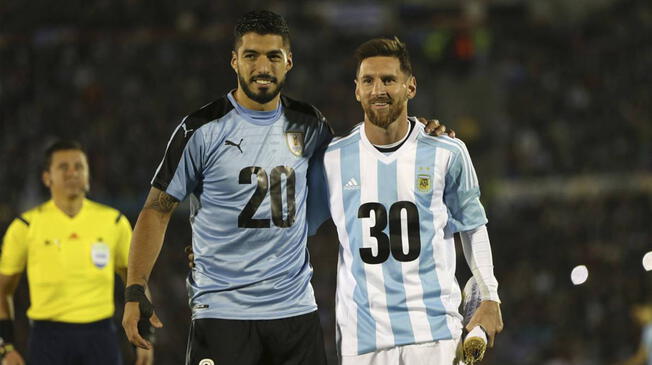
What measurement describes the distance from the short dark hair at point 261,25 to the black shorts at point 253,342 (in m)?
1.20

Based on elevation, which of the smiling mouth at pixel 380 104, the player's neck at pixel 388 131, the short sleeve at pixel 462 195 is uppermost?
the smiling mouth at pixel 380 104

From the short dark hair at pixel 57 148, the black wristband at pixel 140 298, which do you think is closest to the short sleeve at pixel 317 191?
the black wristband at pixel 140 298

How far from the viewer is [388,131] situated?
425 centimetres

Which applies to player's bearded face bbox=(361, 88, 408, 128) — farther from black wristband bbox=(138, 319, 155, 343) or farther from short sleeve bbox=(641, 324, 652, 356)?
short sleeve bbox=(641, 324, 652, 356)

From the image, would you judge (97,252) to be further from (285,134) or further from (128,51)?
(128,51)

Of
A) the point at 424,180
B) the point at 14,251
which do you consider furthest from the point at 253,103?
the point at 14,251

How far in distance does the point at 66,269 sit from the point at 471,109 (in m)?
13.9

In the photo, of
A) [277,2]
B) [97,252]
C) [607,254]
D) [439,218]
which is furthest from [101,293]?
[277,2]

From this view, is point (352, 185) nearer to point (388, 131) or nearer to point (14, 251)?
point (388, 131)

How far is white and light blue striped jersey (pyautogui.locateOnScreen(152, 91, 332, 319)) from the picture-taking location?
4.14 m

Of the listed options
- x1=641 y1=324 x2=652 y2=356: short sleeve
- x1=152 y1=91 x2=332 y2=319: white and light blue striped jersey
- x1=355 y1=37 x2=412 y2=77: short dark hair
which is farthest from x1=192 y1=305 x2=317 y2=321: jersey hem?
x1=641 y1=324 x2=652 y2=356: short sleeve

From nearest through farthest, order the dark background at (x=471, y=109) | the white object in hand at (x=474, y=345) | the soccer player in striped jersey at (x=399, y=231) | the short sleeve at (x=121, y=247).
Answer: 1. the white object in hand at (x=474, y=345)
2. the soccer player in striped jersey at (x=399, y=231)
3. the short sleeve at (x=121, y=247)
4. the dark background at (x=471, y=109)

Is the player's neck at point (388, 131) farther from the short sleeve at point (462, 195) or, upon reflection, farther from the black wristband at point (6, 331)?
the black wristband at point (6, 331)

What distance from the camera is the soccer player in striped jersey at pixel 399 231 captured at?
4094 millimetres
